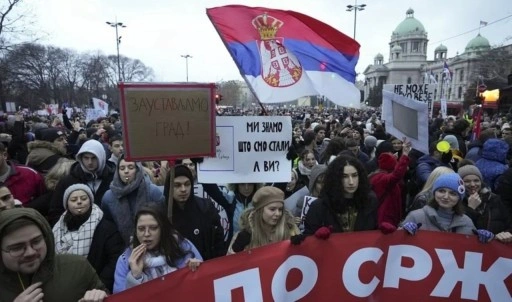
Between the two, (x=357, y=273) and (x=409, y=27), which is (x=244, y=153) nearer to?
(x=357, y=273)

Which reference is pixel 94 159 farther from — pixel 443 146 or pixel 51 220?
pixel 443 146

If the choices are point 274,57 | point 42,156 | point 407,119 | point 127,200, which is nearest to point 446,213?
point 407,119

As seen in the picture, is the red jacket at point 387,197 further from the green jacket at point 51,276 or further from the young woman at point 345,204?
the green jacket at point 51,276

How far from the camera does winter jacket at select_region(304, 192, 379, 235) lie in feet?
10.3

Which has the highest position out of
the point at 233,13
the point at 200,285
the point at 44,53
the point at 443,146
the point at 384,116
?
the point at 44,53

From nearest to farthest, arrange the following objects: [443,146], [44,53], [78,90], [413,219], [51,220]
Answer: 1. [413,219]
2. [51,220]
3. [443,146]
4. [44,53]
5. [78,90]

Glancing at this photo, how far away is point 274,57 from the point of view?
14.5 feet

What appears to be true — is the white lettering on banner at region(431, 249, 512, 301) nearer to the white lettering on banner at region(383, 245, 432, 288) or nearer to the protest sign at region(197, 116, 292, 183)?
the white lettering on banner at region(383, 245, 432, 288)

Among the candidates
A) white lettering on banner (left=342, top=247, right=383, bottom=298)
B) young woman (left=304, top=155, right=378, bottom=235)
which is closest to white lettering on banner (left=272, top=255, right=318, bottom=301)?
white lettering on banner (left=342, top=247, right=383, bottom=298)

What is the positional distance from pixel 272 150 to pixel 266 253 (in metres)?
1.50

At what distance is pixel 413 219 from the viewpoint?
3.18m

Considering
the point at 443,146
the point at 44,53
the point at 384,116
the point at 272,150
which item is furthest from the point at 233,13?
the point at 44,53

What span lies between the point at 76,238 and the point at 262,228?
1.45 m

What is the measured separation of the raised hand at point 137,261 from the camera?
2481 millimetres
